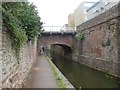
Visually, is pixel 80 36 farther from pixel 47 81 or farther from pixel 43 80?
pixel 47 81

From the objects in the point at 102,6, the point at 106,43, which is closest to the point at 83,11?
the point at 102,6

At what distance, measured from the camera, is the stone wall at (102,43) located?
16587 millimetres

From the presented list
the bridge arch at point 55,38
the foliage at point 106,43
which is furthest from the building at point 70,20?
the foliage at point 106,43

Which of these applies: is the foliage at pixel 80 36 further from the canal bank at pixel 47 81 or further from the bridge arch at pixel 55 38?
the canal bank at pixel 47 81

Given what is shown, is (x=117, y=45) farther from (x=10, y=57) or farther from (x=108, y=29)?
(x=10, y=57)

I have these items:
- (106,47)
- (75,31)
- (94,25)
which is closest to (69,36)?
(75,31)

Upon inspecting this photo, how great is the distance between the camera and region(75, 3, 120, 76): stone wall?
54.4 ft

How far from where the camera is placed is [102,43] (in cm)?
1945

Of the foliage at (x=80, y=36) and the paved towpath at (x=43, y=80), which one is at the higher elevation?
the foliage at (x=80, y=36)

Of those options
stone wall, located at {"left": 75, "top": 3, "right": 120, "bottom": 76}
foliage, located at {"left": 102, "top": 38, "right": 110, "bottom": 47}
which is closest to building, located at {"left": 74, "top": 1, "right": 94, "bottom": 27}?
stone wall, located at {"left": 75, "top": 3, "right": 120, "bottom": 76}

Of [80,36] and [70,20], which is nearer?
[80,36]

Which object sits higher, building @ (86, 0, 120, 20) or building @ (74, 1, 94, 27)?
building @ (74, 1, 94, 27)

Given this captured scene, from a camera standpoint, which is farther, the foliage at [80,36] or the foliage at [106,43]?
the foliage at [80,36]

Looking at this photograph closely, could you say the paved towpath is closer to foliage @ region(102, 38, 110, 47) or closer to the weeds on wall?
foliage @ region(102, 38, 110, 47)
